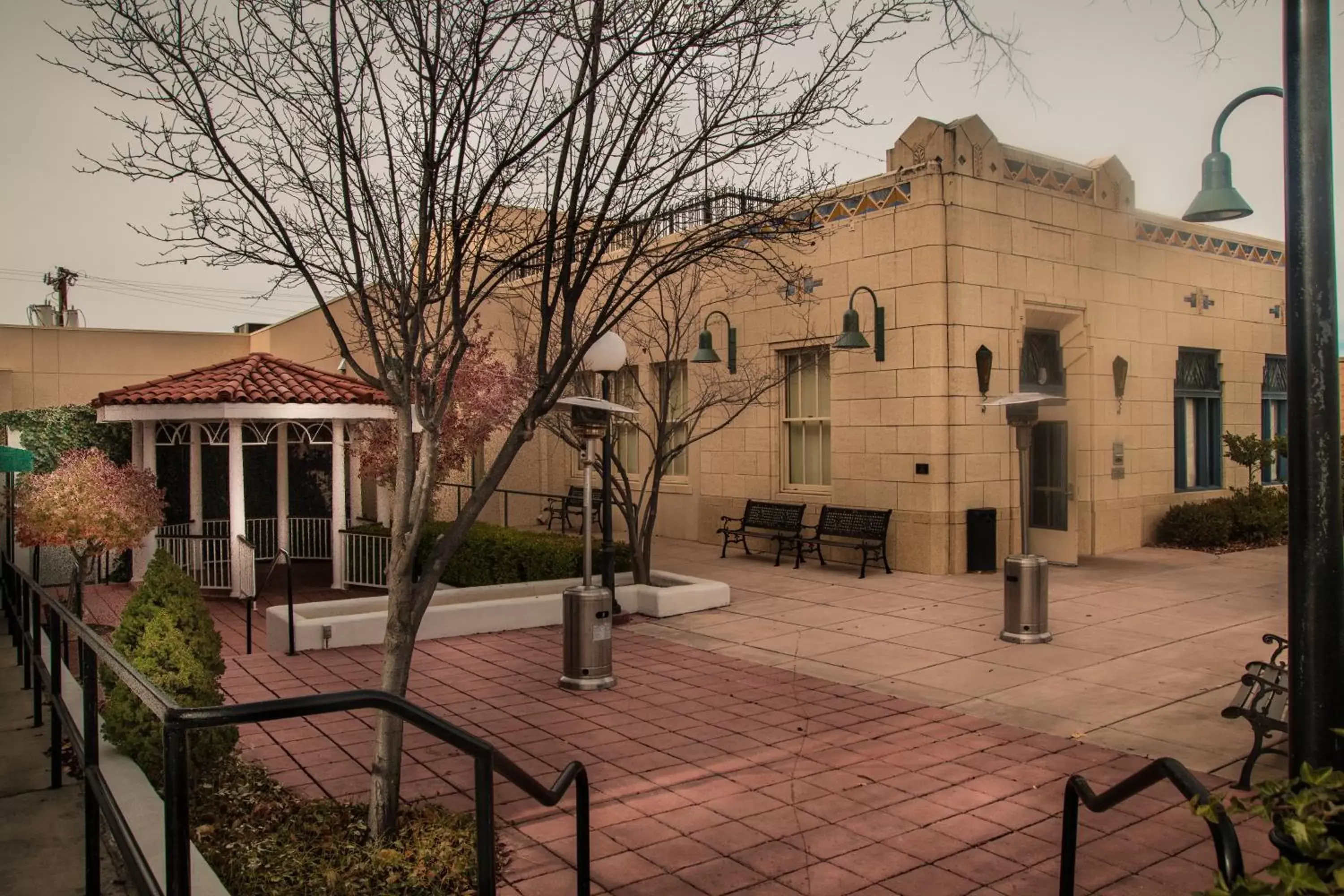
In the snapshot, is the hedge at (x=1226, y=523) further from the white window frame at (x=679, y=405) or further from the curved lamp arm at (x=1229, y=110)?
the curved lamp arm at (x=1229, y=110)

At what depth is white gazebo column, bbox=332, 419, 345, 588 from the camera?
13.5m

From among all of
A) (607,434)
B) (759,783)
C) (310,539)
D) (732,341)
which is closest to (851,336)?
(732,341)

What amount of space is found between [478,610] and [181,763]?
7447mm

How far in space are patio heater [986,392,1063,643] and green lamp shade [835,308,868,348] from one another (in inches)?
132

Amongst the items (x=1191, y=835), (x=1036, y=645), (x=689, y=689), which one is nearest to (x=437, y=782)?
(x=689, y=689)

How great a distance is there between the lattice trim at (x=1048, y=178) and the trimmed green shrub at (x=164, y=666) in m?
11.6

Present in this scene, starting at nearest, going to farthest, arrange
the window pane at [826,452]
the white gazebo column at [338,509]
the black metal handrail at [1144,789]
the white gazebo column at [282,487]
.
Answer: the black metal handrail at [1144,789] → the white gazebo column at [338,509] → the white gazebo column at [282,487] → the window pane at [826,452]

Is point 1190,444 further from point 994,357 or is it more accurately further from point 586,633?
point 586,633

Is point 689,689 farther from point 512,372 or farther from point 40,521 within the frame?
point 512,372

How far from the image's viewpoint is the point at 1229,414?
59.2ft

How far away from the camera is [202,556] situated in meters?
13.2

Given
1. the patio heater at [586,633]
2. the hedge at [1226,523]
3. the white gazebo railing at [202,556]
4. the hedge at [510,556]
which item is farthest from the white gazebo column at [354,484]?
the hedge at [1226,523]

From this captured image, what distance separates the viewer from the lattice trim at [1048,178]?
13.8 meters

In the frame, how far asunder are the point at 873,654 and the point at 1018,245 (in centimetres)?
724
